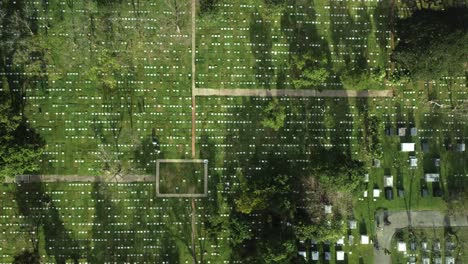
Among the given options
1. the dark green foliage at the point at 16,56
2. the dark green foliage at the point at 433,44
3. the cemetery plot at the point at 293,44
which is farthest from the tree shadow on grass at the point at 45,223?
the dark green foliage at the point at 433,44

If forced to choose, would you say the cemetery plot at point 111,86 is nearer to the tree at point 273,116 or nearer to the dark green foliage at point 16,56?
the dark green foliage at point 16,56

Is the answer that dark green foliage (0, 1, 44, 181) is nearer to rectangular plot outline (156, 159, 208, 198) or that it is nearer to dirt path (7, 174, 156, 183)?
dirt path (7, 174, 156, 183)

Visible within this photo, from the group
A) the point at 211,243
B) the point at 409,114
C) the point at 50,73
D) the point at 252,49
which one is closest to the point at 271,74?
the point at 252,49

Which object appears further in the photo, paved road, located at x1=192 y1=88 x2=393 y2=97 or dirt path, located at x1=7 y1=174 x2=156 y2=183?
paved road, located at x1=192 y1=88 x2=393 y2=97

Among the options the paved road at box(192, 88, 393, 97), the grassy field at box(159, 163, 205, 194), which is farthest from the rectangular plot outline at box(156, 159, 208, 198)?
the paved road at box(192, 88, 393, 97)

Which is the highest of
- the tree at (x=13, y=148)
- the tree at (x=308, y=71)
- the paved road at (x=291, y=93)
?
the tree at (x=308, y=71)

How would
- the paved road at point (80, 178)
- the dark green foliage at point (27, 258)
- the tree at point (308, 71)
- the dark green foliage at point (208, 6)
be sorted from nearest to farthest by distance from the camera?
the dark green foliage at point (27, 258) < the dark green foliage at point (208, 6) < the paved road at point (80, 178) < the tree at point (308, 71)

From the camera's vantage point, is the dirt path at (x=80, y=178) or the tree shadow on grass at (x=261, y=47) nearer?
the dirt path at (x=80, y=178)
